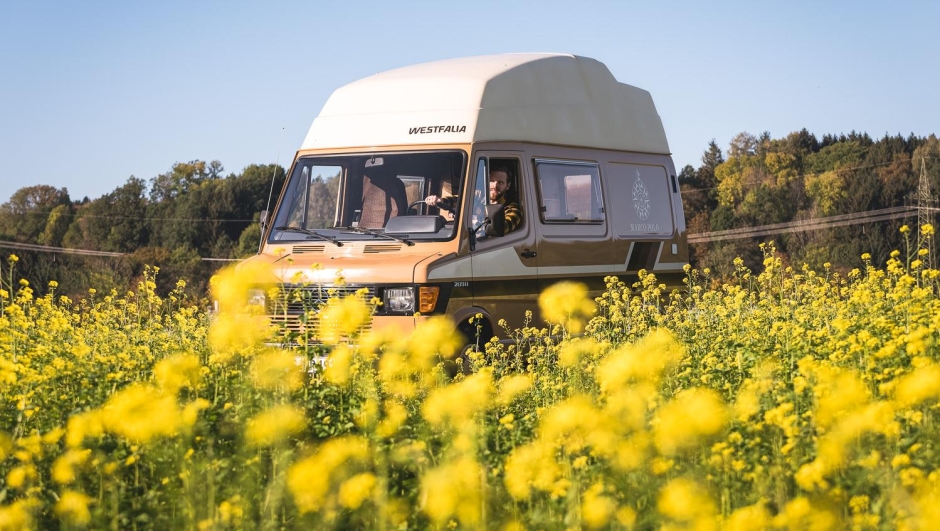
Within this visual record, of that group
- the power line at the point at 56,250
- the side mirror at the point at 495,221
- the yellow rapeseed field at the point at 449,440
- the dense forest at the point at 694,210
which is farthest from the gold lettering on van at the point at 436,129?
the power line at the point at 56,250

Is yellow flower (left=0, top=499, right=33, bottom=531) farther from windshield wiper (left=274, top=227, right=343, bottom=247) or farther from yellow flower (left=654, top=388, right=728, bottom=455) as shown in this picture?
windshield wiper (left=274, top=227, right=343, bottom=247)

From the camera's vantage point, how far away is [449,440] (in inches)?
236

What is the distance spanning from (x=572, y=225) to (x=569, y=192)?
0.32 metres

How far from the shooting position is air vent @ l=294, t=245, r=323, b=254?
10695 millimetres

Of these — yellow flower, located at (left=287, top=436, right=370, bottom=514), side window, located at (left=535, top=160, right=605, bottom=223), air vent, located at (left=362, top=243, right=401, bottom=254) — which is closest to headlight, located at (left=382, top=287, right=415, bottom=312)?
air vent, located at (left=362, top=243, right=401, bottom=254)

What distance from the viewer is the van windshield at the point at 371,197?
34.6ft

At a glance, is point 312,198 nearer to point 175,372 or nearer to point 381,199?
point 381,199

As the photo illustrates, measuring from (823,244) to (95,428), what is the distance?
259 ft

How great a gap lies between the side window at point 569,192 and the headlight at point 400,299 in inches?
74.6

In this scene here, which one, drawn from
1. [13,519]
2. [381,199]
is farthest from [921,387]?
[381,199]

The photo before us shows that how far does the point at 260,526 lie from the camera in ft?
16.3

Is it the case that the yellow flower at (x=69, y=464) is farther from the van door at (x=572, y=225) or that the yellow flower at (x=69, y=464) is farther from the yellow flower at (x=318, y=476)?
the van door at (x=572, y=225)

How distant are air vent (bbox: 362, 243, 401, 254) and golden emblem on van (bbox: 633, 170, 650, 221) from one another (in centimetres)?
345

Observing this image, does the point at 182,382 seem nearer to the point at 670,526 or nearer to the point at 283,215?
the point at 670,526
